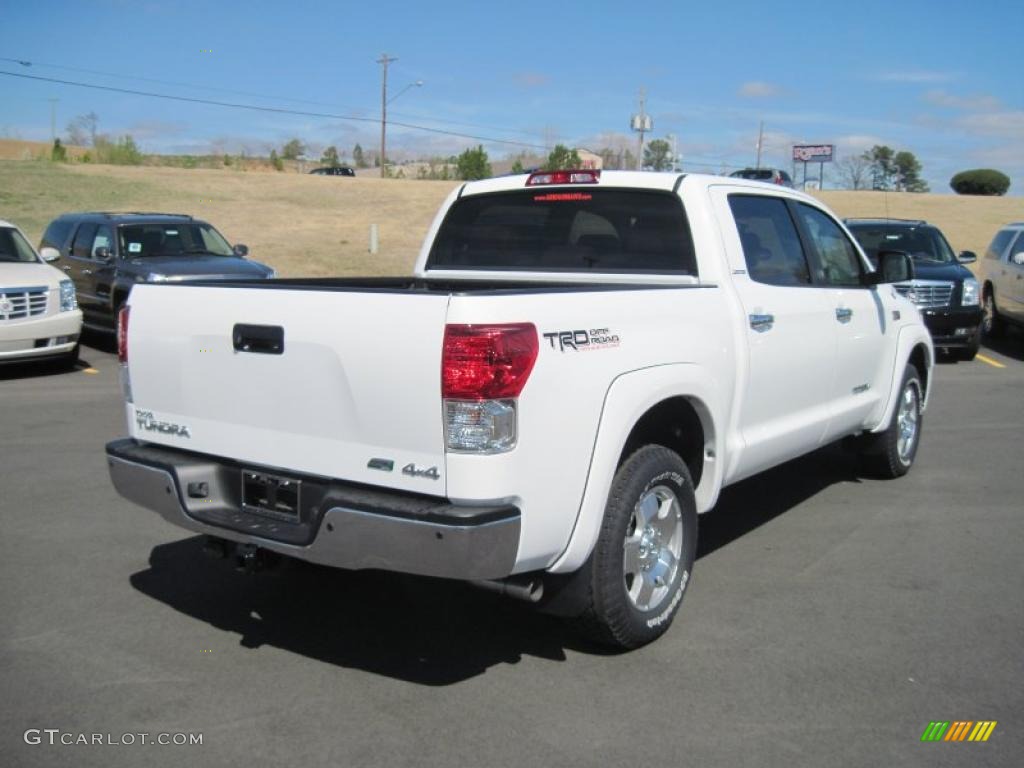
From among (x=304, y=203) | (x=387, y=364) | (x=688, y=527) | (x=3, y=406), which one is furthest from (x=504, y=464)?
(x=304, y=203)

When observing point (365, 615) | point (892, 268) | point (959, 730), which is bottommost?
point (365, 615)

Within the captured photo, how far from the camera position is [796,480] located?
7434mm

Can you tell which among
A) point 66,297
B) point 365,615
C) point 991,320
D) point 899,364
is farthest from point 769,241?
point 991,320

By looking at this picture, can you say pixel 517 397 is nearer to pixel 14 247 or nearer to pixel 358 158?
pixel 14 247

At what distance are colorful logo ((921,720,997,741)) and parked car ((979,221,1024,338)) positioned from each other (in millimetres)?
12006

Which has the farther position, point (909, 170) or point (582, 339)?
point (909, 170)

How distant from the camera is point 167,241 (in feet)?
47.6

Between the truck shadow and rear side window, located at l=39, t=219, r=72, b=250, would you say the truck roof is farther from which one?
rear side window, located at l=39, t=219, r=72, b=250

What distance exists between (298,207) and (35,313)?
32645mm

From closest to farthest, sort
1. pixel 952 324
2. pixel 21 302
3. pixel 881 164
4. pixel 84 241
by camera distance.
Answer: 1. pixel 21 302
2. pixel 952 324
3. pixel 84 241
4. pixel 881 164

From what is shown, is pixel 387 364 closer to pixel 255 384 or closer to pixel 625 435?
pixel 255 384

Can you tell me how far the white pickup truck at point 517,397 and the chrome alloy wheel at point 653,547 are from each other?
1 centimetres

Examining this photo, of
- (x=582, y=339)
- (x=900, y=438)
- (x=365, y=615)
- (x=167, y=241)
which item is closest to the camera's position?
(x=582, y=339)

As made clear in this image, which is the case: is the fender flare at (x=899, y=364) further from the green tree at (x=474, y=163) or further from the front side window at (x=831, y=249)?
the green tree at (x=474, y=163)
